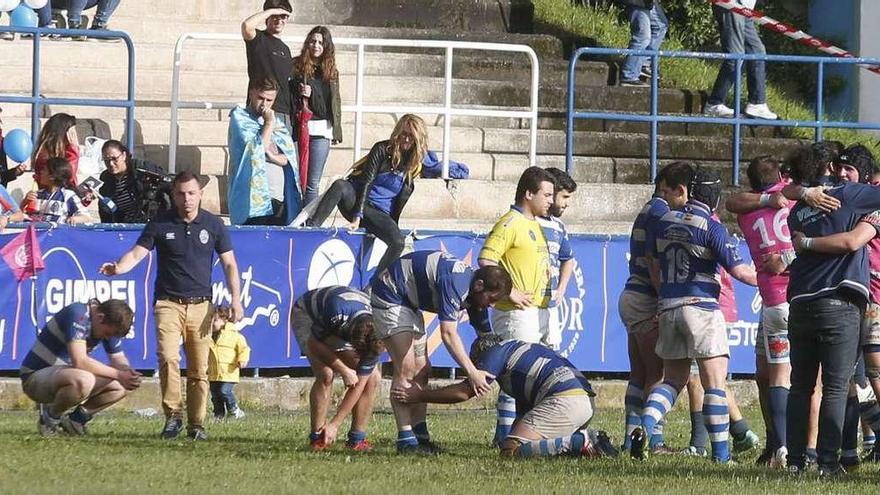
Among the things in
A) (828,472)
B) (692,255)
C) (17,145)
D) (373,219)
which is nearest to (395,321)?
(692,255)

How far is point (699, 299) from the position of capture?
1220 cm

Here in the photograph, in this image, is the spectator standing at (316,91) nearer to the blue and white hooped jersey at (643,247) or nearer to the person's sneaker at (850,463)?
Result: the blue and white hooped jersey at (643,247)

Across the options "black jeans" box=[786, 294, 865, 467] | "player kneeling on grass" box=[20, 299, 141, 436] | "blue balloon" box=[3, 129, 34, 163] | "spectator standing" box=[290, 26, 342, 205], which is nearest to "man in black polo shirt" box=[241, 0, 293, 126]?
"spectator standing" box=[290, 26, 342, 205]

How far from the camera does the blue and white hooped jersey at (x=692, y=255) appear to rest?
12102 mm

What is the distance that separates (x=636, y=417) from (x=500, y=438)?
0.97 m

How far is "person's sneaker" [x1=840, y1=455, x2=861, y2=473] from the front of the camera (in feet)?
37.9

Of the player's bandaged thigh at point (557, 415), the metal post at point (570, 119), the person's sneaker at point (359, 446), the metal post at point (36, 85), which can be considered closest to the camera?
the player's bandaged thigh at point (557, 415)

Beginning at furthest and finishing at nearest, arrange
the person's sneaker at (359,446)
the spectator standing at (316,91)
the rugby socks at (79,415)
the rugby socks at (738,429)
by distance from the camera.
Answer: the spectator standing at (316,91) → the rugby socks at (79,415) → the rugby socks at (738,429) → the person's sneaker at (359,446)

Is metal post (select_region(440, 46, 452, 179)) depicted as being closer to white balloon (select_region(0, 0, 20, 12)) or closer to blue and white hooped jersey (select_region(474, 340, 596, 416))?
white balloon (select_region(0, 0, 20, 12))

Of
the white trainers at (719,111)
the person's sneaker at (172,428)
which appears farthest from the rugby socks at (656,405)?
the white trainers at (719,111)

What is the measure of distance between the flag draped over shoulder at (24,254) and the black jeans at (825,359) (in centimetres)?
696

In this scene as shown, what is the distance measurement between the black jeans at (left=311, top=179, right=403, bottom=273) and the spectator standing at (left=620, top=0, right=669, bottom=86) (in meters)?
5.12

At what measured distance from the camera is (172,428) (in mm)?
12945

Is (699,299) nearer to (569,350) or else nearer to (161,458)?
(161,458)
